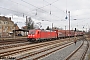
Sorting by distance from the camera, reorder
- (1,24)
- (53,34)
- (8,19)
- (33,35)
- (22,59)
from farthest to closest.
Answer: (8,19), (1,24), (53,34), (33,35), (22,59)

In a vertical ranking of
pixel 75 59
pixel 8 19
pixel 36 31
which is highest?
pixel 8 19

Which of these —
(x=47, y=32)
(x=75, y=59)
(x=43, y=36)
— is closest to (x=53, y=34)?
(x=47, y=32)

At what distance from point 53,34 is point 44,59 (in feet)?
118

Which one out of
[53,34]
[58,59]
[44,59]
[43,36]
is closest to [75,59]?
[58,59]

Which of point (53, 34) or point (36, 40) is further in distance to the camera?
point (53, 34)

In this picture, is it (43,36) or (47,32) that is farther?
(47,32)

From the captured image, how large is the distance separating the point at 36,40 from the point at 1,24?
53.9 meters

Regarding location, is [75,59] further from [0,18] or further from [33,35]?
[0,18]

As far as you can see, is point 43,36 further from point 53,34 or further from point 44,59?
point 44,59

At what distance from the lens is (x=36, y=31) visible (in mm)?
39344

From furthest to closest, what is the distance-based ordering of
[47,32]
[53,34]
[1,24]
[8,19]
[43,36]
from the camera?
[8,19] → [1,24] → [53,34] → [47,32] → [43,36]

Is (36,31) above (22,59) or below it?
above

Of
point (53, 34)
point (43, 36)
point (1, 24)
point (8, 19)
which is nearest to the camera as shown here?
point (43, 36)

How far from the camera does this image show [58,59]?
17.0 metres
